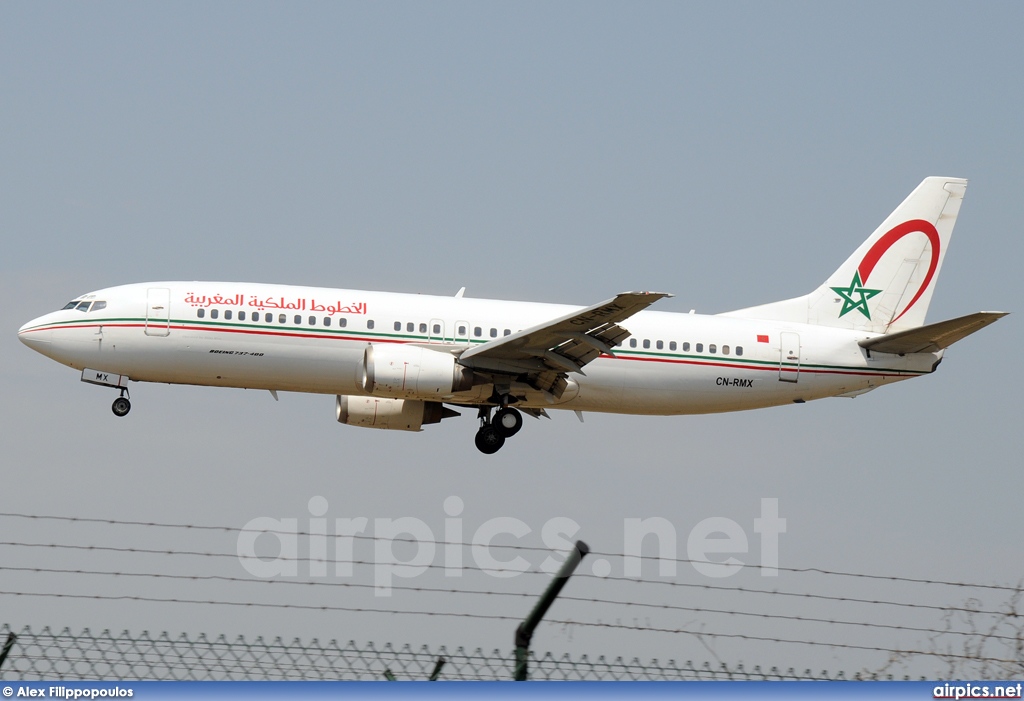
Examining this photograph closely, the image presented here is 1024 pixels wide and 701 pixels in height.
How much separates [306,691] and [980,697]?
5110 millimetres

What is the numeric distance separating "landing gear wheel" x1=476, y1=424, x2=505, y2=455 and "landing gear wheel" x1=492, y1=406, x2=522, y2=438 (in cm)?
14

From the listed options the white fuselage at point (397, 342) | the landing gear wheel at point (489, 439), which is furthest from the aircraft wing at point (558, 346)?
the landing gear wheel at point (489, 439)

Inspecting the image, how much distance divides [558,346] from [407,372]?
357 centimetres

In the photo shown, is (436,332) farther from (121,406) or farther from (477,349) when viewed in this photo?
(121,406)

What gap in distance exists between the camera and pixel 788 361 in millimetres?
34719

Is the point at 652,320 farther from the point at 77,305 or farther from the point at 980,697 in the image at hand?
the point at 980,697

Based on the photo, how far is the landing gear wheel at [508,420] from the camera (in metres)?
34.0

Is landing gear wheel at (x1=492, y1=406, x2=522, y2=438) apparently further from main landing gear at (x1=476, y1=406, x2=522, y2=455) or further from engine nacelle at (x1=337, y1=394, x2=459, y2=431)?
engine nacelle at (x1=337, y1=394, x2=459, y2=431)

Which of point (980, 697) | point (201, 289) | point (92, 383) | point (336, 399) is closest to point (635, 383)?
point (336, 399)

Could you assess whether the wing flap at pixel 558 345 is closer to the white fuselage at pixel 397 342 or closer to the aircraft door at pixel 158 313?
the white fuselage at pixel 397 342

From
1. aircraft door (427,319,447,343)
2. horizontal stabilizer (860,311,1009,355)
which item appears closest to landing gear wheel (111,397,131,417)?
aircraft door (427,319,447,343)

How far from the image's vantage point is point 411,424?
116ft

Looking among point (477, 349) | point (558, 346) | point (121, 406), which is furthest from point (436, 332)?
point (121, 406)

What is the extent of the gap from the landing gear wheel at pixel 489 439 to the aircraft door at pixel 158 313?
8007 mm
